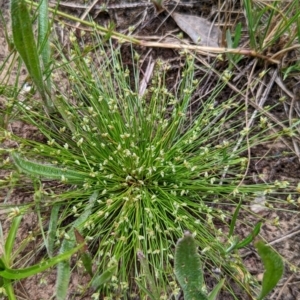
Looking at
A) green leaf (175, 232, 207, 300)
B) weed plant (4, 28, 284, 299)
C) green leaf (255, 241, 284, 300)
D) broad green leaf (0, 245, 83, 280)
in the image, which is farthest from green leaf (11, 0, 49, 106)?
green leaf (255, 241, 284, 300)

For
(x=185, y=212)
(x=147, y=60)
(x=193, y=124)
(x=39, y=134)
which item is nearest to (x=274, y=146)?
(x=193, y=124)

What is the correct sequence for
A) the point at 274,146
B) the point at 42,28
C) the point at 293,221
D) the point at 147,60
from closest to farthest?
1. the point at 42,28
2. the point at 293,221
3. the point at 274,146
4. the point at 147,60

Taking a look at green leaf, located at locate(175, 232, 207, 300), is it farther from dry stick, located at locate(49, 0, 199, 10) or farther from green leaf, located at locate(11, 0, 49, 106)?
dry stick, located at locate(49, 0, 199, 10)

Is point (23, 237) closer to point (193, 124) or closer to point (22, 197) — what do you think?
point (22, 197)

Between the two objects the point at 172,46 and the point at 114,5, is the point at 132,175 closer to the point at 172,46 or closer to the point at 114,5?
the point at 172,46

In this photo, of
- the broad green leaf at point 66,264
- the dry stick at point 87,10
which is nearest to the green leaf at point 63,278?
the broad green leaf at point 66,264
